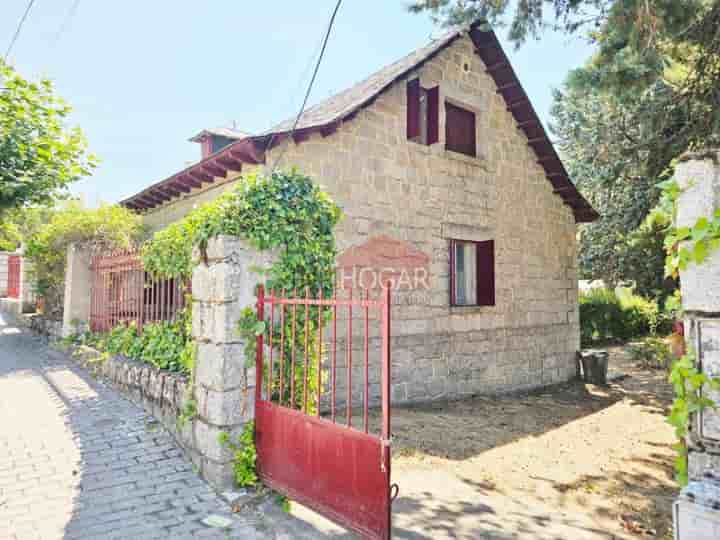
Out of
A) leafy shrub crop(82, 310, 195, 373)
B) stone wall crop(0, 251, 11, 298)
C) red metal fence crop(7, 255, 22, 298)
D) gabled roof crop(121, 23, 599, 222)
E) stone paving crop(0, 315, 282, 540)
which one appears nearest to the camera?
stone paving crop(0, 315, 282, 540)

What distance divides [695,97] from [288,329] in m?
6.55

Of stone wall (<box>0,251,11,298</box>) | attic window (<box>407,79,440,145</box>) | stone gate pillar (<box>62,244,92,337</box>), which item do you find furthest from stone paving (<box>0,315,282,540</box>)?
stone wall (<box>0,251,11,298</box>)

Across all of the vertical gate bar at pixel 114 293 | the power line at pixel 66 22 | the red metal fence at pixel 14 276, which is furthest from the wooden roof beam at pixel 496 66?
the red metal fence at pixel 14 276

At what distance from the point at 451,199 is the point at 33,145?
705 cm

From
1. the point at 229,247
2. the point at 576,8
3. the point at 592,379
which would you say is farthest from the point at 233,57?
the point at 592,379

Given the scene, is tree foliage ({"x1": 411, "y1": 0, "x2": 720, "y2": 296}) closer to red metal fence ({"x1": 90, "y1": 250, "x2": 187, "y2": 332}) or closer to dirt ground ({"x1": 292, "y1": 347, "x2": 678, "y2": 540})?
dirt ground ({"x1": 292, "y1": 347, "x2": 678, "y2": 540})

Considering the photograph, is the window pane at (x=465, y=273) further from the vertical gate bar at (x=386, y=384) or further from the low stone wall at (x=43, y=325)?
the low stone wall at (x=43, y=325)

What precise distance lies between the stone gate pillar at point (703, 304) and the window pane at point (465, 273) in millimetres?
6370

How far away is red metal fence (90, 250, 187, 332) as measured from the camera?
546cm

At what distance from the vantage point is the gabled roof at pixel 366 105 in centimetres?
615

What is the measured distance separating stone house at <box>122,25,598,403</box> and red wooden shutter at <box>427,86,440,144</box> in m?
0.02

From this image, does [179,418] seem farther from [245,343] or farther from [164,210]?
[164,210]

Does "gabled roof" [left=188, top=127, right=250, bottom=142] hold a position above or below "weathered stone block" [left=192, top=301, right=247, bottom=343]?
above

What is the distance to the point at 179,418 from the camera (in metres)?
4.28
